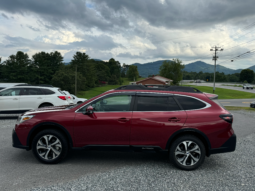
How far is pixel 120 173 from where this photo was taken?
418cm

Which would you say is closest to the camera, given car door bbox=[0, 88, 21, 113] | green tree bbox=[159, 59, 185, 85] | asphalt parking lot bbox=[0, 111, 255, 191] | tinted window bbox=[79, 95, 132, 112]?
asphalt parking lot bbox=[0, 111, 255, 191]

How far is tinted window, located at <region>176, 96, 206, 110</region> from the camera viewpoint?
14.7 feet

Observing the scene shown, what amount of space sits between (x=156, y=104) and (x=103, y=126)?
123 centimetres

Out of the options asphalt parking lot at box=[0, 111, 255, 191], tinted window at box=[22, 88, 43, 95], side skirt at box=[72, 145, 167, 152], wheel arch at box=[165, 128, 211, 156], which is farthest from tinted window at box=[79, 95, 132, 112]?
tinted window at box=[22, 88, 43, 95]

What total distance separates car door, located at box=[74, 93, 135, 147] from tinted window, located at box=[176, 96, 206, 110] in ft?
3.58

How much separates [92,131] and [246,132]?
21.9 ft

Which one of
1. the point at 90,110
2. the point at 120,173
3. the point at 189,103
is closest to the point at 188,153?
the point at 189,103

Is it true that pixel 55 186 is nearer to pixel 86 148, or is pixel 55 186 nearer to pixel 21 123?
pixel 86 148

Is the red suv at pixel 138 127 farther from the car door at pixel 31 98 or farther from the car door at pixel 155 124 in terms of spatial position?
the car door at pixel 31 98

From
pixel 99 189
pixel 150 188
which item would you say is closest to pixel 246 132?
pixel 150 188

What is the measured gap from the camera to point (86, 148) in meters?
4.50

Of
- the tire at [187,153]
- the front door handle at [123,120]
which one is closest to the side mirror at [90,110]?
the front door handle at [123,120]

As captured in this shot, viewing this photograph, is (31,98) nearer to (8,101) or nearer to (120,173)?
(8,101)

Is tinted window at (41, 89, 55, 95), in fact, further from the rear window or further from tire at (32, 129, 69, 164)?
tire at (32, 129, 69, 164)
